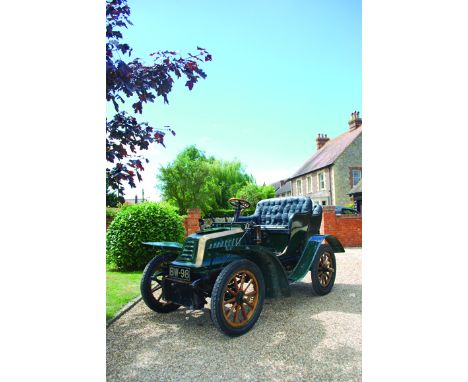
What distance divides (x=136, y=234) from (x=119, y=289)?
1319 millimetres

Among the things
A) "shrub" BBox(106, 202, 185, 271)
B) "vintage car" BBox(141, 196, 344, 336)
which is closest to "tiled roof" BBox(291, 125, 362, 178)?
"shrub" BBox(106, 202, 185, 271)

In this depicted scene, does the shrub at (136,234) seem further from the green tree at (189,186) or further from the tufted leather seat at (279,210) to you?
the green tree at (189,186)

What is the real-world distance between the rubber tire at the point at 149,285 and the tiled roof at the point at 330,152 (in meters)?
13.5

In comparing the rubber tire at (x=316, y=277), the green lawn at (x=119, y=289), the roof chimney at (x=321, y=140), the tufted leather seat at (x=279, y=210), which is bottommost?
the green lawn at (x=119, y=289)

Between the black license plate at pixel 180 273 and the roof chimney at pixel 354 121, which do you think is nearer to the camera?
the black license plate at pixel 180 273

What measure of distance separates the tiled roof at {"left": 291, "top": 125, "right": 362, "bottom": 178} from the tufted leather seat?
11973 millimetres

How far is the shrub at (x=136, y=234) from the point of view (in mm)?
5363

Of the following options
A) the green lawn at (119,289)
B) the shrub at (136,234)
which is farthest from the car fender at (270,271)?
the shrub at (136,234)

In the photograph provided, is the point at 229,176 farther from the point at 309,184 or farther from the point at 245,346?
the point at 245,346

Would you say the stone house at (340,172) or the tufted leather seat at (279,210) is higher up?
the stone house at (340,172)

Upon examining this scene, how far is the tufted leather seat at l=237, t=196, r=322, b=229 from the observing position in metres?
3.98

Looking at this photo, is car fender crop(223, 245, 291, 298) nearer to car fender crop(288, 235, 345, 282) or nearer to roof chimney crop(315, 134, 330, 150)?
car fender crop(288, 235, 345, 282)
